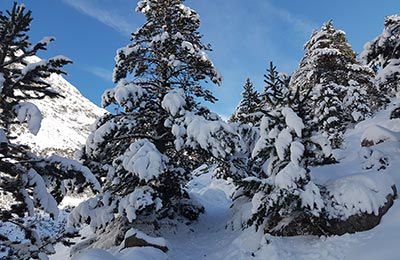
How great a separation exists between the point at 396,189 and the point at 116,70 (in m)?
9.60

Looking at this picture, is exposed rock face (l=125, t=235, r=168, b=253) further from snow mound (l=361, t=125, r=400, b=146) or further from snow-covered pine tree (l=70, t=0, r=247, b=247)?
snow mound (l=361, t=125, r=400, b=146)

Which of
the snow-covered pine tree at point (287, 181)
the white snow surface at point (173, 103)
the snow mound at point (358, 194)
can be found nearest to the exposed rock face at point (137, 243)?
the snow-covered pine tree at point (287, 181)

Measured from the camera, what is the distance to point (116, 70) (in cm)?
1175

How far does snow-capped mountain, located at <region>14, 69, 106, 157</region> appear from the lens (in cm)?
7706

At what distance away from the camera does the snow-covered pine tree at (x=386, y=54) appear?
387 inches

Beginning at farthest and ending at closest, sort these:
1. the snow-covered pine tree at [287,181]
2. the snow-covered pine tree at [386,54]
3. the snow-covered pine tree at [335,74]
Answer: the snow-covered pine tree at [335,74] < the snow-covered pine tree at [386,54] < the snow-covered pine tree at [287,181]

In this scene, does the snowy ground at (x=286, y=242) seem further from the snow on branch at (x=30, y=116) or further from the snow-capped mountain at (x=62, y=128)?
the snow-capped mountain at (x=62, y=128)

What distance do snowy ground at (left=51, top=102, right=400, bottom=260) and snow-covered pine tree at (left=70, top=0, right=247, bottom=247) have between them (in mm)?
1135

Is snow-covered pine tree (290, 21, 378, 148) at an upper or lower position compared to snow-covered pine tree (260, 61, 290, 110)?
upper

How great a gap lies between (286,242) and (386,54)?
7992 mm

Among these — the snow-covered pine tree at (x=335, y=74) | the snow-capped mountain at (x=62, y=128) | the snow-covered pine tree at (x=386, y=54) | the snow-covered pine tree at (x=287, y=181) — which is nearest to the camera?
the snow-covered pine tree at (x=287, y=181)

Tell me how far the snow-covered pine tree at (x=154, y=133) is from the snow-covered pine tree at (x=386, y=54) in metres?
5.27

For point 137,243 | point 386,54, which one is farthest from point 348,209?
point 386,54

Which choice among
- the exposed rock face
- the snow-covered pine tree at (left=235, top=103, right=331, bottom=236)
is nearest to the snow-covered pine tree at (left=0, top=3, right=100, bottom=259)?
the exposed rock face
